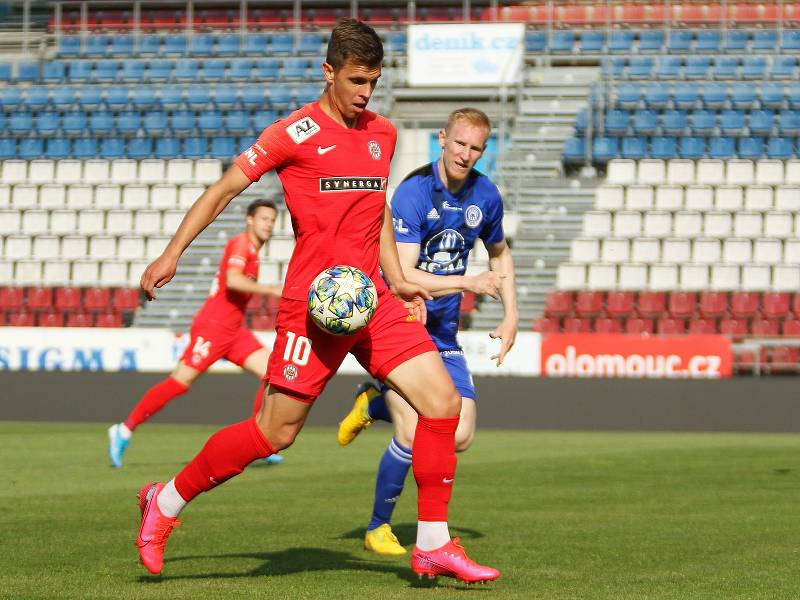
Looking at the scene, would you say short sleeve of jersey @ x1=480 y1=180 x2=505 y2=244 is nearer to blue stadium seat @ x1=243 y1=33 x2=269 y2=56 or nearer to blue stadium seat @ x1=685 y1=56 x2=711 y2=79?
blue stadium seat @ x1=685 y1=56 x2=711 y2=79

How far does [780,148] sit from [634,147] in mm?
2760

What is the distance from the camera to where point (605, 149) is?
87.1 ft

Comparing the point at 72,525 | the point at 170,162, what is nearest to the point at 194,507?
the point at 72,525

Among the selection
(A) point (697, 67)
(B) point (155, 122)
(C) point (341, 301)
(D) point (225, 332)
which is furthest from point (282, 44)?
(C) point (341, 301)

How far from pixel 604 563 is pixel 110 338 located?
15.9 meters

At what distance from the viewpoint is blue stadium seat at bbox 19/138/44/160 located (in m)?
29.2

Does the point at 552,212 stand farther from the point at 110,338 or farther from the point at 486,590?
the point at 486,590

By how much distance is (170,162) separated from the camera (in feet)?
91.9

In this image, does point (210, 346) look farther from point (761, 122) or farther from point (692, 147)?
point (761, 122)

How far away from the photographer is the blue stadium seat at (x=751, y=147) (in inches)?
1026

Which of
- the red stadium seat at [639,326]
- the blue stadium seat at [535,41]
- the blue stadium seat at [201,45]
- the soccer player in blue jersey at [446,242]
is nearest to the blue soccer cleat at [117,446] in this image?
the soccer player in blue jersey at [446,242]

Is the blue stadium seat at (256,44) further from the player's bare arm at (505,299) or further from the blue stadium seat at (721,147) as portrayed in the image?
the player's bare arm at (505,299)

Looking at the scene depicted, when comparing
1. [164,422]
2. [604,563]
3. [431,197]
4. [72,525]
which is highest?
[431,197]

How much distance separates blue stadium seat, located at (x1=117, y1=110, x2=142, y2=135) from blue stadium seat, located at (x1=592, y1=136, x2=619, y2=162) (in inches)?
396
